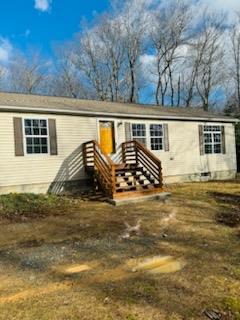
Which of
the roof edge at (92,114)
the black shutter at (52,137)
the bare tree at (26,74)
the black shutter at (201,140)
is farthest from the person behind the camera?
the bare tree at (26,74)

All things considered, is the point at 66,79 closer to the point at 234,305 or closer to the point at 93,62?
the point at 93,62

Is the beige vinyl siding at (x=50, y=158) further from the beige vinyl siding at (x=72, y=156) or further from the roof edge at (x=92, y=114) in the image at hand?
the roof edge at (x=92, y=114)

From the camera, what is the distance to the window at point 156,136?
51.1 ft

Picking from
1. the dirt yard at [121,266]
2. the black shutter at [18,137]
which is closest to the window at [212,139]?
the dirt yard at [121,266]

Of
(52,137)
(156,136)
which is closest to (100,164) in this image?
(52,137)

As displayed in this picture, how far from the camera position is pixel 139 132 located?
1518 centimetres

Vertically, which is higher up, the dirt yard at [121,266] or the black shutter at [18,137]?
the black shutter at [18,137]

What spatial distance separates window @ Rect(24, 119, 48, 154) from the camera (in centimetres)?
1204

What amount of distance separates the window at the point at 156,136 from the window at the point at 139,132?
0.42 metres

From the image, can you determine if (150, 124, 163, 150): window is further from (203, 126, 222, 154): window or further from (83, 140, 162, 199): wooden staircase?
(203, 126, 222, 154): window

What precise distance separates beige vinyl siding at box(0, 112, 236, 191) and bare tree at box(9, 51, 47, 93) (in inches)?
983

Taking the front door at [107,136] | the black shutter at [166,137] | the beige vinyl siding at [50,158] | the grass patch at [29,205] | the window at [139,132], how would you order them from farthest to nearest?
the black shutter at [166,137]
the window at [139,132]
the front door at [107,136]
the beige vinyl siding at [50,158]
the grass patch at [29,205]

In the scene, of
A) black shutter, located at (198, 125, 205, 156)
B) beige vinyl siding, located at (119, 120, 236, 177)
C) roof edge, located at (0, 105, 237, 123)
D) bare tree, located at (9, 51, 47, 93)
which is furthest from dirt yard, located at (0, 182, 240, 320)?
bare tree, located at (9, 51, 47, 93)

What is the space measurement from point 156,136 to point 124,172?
366cm
